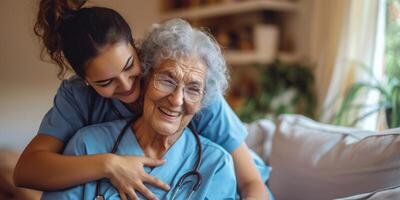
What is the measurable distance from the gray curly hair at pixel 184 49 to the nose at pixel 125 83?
0.05 m

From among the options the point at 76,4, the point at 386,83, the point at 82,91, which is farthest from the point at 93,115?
the point at 386,83

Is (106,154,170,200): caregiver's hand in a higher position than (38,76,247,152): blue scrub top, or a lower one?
lower

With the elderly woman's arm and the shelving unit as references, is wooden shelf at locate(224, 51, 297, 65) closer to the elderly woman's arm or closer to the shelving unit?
the shelving unit

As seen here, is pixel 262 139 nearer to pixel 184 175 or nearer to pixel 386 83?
pixel 184 175

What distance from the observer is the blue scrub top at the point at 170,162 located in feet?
3.53

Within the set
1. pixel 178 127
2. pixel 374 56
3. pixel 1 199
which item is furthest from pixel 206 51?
pixel 374 56

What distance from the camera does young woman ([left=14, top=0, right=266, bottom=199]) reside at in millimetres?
1031

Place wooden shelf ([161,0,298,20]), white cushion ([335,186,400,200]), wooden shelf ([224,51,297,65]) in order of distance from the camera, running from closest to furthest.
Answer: white cushion ([335,186,400,200]) < wooden shelf ([161,0,298,20]) < wooden shelf ([224,51,297,65])

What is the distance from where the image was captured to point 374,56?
2.08 m

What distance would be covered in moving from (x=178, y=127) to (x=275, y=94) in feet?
4.97

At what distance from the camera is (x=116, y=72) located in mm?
1042

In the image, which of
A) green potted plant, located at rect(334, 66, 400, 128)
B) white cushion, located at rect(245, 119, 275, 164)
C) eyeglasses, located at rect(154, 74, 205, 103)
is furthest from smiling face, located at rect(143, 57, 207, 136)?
green potted plant, located at rect(334, 66, 400, 128)

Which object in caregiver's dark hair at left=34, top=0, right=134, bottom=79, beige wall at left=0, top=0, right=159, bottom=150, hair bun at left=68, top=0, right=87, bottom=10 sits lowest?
beige wall at left=0, top=0, right=159, bottom=150

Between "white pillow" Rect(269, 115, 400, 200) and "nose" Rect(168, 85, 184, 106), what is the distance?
57 cm
